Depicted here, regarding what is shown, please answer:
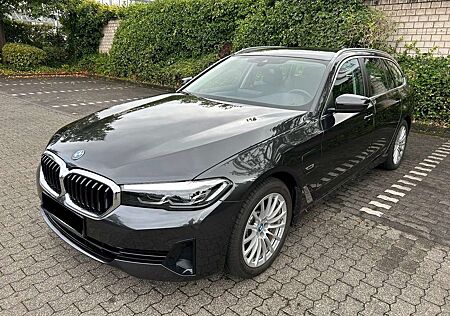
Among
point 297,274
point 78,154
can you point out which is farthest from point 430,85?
point 78,154

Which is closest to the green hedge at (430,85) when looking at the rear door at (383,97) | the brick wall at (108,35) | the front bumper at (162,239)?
the rear door at (383,97)

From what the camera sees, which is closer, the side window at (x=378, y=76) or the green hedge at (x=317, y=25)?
the side window at (x=378, y=76)

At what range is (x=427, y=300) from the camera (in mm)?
2482

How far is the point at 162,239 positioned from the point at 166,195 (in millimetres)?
254

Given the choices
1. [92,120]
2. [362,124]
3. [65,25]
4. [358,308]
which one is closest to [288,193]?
[358,308]

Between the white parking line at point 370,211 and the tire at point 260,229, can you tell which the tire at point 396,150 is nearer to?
the white parking line at point 370,211

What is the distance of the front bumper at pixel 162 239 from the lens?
2.11 m

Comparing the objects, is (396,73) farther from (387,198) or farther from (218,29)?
(218,29)

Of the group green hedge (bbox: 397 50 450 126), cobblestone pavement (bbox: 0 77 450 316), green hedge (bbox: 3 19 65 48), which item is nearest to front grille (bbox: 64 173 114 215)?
cobblestone pavement (bbox: 0 77 450 316)

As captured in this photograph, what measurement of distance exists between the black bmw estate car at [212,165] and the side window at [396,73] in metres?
1.08

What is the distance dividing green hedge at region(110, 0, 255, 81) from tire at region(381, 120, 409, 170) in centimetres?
641

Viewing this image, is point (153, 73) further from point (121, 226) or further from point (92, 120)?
point (121, 226)

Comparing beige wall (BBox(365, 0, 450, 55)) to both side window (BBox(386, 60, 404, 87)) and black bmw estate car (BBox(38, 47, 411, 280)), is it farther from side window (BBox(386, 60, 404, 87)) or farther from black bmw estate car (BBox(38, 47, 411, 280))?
black bmw estate car (BBox(38, 47, 411, 280))

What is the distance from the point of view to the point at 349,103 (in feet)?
10.3
